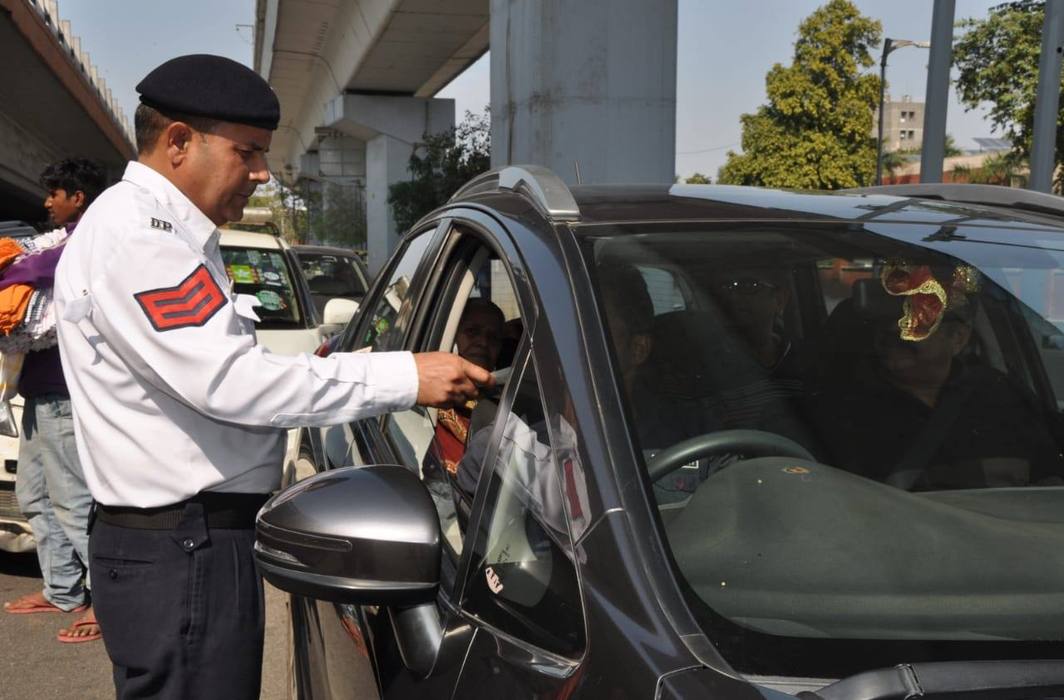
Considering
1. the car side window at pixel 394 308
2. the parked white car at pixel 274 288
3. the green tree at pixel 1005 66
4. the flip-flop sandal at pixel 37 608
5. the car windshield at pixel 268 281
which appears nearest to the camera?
the car side window at pixel 394 308

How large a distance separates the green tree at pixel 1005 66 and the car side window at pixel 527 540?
25994mm

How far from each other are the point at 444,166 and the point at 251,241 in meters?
16.6

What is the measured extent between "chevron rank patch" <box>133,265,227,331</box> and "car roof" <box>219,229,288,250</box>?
19.7 ft

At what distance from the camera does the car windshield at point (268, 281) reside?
7.44 metres

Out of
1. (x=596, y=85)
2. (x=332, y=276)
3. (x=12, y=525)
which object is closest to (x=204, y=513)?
(x=12, y=525)

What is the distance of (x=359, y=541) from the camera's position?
163 cm

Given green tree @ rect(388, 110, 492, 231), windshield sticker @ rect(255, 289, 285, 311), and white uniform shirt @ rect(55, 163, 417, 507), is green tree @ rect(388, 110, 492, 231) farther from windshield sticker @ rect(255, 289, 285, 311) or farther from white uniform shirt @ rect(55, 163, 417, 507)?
white uniform shirt @ rect(55, 163, 417, 507)

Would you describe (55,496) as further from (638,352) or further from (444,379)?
(638,352)

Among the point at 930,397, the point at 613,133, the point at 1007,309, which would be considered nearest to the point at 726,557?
the point at 930,397

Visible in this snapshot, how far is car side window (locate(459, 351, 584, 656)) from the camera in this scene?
59.4 inches

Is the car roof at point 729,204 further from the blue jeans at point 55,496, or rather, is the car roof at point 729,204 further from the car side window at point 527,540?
the blue jeans at point 55,496

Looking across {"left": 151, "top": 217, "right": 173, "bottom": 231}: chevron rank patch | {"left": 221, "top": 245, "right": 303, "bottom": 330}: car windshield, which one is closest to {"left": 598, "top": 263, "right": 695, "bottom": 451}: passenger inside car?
{"left": 151, "top": 217, "right": 173, "bottom": 231}: chevron rank patch

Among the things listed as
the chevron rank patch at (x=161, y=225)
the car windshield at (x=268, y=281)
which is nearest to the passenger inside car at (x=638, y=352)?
the chevron rank patch at (x=161, y=225)

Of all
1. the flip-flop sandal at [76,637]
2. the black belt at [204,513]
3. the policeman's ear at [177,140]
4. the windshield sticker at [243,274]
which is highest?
the policeman's ear at [177,140]
